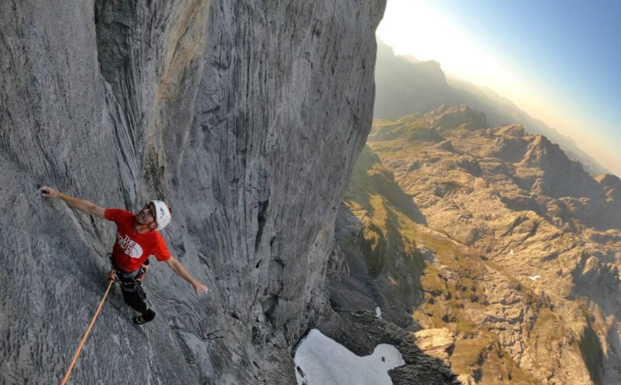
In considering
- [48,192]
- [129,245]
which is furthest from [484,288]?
[48,192]

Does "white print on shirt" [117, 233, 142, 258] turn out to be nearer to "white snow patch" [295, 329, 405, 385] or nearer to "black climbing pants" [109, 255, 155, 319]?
"black climbing pants" [109, 255, 155, 319]

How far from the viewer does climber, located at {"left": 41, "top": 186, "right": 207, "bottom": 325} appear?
24.2 feet

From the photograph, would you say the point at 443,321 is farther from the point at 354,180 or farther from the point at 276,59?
the point at 276,59

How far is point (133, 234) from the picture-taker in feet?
25.2

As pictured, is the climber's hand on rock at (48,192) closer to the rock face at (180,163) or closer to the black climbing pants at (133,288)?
the rock face at (180,163)

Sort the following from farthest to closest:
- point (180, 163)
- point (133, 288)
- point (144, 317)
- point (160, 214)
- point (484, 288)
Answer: point (484, 288) < point (180, 163) < point (144, 317) < point (133, 288) < point (160, 214)

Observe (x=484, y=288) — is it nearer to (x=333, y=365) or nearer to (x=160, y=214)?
(x=333, y=365)

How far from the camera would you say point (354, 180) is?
157250 mm

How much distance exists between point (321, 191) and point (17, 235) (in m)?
27.5

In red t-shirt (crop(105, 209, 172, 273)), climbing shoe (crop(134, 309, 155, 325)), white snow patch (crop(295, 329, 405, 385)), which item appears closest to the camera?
red t-shirt (crop(105, 209, 172, 273))

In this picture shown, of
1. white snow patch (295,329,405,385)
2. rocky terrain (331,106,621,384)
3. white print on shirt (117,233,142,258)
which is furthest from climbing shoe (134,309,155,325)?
rocky terrain (331,106,621,384)

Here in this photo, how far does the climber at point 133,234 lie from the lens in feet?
24.2

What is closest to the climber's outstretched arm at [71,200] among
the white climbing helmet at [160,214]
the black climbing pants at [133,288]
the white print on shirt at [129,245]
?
the white print on shirt at [129,245]

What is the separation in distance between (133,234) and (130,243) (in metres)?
0.23
